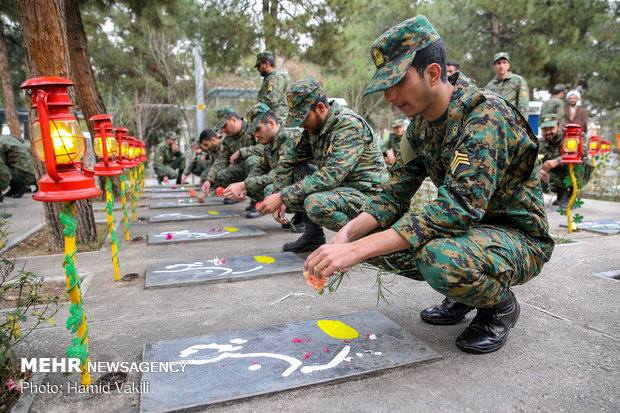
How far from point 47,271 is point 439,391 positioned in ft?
9.96

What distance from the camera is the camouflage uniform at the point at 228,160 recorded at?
643 centimetres

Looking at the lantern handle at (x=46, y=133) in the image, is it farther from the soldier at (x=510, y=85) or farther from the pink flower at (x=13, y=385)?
the soldier at (x=510, y=85)

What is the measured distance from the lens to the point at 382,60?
1761 millimetres

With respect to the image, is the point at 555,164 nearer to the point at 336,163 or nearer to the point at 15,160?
the point at 336,163

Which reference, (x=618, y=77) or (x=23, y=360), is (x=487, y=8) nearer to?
(x=618, y=77)

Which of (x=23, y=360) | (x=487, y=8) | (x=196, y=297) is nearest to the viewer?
(x=23, y=360)

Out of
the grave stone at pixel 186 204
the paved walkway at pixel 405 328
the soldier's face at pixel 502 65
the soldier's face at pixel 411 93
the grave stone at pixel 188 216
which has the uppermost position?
the soldier's face at pixel 502 65

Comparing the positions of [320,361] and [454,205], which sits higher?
[454,205]

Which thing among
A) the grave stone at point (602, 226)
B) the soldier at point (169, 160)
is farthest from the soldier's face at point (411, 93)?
the soldier at point (169, 160)

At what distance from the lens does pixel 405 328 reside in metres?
2.16

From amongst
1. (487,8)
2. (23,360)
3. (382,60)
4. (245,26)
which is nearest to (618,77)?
(487,8)

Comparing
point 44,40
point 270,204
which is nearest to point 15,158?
point 44,40

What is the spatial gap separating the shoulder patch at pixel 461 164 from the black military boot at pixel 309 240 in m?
2.18

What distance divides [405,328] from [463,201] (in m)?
0.85
